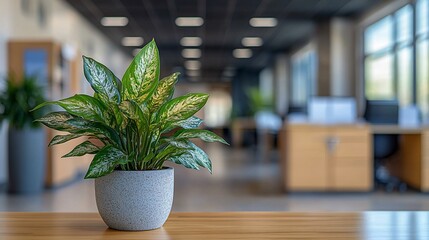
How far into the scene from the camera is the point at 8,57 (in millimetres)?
7824

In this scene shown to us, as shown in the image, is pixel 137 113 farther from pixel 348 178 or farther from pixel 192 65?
pixel 192 65

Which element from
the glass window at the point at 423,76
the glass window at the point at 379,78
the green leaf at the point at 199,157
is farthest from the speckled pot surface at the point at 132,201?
the glass window at the point at 379,78

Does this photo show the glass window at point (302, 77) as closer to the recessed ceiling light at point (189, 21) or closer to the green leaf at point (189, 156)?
the recessed ceiling light at point (189, 21)

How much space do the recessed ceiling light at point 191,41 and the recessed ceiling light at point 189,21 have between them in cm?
238

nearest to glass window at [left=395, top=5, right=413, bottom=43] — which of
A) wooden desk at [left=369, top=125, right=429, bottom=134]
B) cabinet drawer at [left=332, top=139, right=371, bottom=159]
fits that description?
wooden desk at [left=369, top=125, right=429, bottom=134]

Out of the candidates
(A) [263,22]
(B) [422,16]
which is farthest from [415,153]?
(A) [263,22]

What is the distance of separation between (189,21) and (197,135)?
11464 mm

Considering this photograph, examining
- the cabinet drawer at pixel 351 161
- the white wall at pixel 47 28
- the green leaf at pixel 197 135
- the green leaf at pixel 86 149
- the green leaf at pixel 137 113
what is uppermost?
the white wall at pixel 47 28

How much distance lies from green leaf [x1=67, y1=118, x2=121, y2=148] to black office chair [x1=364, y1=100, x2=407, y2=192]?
248 inches

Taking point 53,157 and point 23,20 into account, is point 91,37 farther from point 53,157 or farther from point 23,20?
point 53,157

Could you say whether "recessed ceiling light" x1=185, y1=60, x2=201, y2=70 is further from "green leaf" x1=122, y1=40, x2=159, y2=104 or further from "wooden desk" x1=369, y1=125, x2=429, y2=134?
"green leaf" x1=122, y1=40, x2=159, y2=104

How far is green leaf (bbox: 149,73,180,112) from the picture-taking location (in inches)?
52.6

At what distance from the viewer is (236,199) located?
20.3ft

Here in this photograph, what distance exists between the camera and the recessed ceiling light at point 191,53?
59.9 feet
